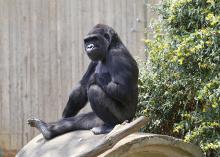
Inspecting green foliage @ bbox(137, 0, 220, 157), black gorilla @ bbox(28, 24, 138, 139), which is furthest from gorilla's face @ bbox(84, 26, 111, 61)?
green foliage @ bbox(137, 0, 220, 157)

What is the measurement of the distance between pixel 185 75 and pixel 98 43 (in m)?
0.75

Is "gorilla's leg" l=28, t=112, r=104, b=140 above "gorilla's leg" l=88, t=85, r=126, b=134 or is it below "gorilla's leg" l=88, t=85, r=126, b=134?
below

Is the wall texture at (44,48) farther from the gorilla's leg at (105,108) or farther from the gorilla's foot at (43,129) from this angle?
the gorilla's leg at (105,108)

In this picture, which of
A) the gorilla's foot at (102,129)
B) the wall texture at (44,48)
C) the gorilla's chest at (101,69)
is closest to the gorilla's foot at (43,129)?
the gorilla's foot at (102,129)

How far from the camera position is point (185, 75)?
15.9ft

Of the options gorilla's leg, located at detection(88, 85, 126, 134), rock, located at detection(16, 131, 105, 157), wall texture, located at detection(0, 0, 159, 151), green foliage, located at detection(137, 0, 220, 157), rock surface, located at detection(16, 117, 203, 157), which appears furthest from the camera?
wall texture, located at detection(0, 0, 159, 151)

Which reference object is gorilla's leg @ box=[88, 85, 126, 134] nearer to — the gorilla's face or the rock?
the rock

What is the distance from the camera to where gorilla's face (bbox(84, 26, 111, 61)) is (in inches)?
191

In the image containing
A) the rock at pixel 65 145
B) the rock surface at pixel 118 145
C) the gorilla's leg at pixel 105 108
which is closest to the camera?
the rock surface at pixel 118 145

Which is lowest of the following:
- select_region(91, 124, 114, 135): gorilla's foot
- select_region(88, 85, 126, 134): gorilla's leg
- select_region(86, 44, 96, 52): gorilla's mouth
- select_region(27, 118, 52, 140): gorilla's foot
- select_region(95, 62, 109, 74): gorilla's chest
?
select_region(27, 118, 52, 140): gorilla's foot

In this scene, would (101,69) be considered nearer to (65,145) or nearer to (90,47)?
(90,47)

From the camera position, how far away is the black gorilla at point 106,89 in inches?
183

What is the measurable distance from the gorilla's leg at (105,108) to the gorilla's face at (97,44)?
32 centimetres

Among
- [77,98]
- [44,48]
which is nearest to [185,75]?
[77,98]
